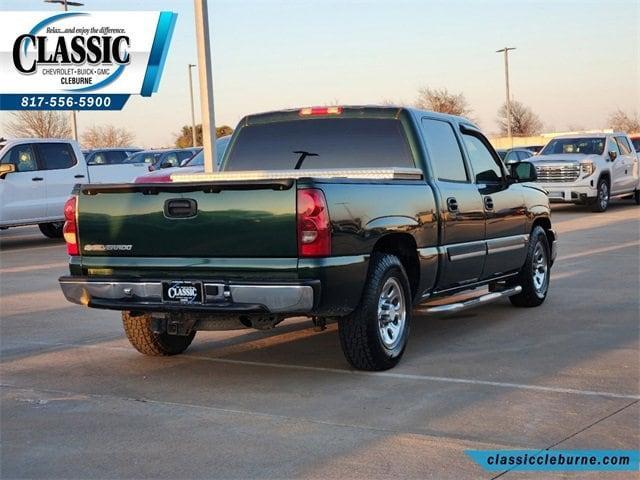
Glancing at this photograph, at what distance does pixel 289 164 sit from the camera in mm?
7754

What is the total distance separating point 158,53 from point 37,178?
590 cm

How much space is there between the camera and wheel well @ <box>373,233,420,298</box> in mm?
6754

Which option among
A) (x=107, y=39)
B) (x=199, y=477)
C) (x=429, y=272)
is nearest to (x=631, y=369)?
(x=429, y=272)

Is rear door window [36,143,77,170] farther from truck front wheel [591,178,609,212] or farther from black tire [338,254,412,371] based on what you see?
black tire [338,254,412,371]

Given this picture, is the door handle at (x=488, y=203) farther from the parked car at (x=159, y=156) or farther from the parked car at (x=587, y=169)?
the parked car at (x=159, y=156)

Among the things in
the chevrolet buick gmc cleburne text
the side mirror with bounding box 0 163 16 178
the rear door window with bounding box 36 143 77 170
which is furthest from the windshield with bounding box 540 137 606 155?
the chevrolet buick gmc cleburne text

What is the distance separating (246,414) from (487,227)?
11.4 ft

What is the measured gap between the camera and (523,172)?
8797 mm

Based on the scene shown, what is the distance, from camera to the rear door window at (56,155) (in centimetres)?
1812

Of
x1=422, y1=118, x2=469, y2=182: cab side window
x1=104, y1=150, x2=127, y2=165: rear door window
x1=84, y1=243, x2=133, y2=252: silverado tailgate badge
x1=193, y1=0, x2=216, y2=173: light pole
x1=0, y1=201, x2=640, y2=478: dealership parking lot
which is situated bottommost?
x1=0, y1=201, x2=640, y2=478: dealership parking lot

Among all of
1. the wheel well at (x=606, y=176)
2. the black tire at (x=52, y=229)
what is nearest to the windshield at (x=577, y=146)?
the wheel well at (x=606, y=176)

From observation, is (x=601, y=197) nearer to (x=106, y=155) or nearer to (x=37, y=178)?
(x=37, y=178)

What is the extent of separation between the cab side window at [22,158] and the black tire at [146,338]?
1143cm

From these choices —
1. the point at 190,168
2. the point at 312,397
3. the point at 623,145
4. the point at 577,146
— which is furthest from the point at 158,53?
the point at 312,397
